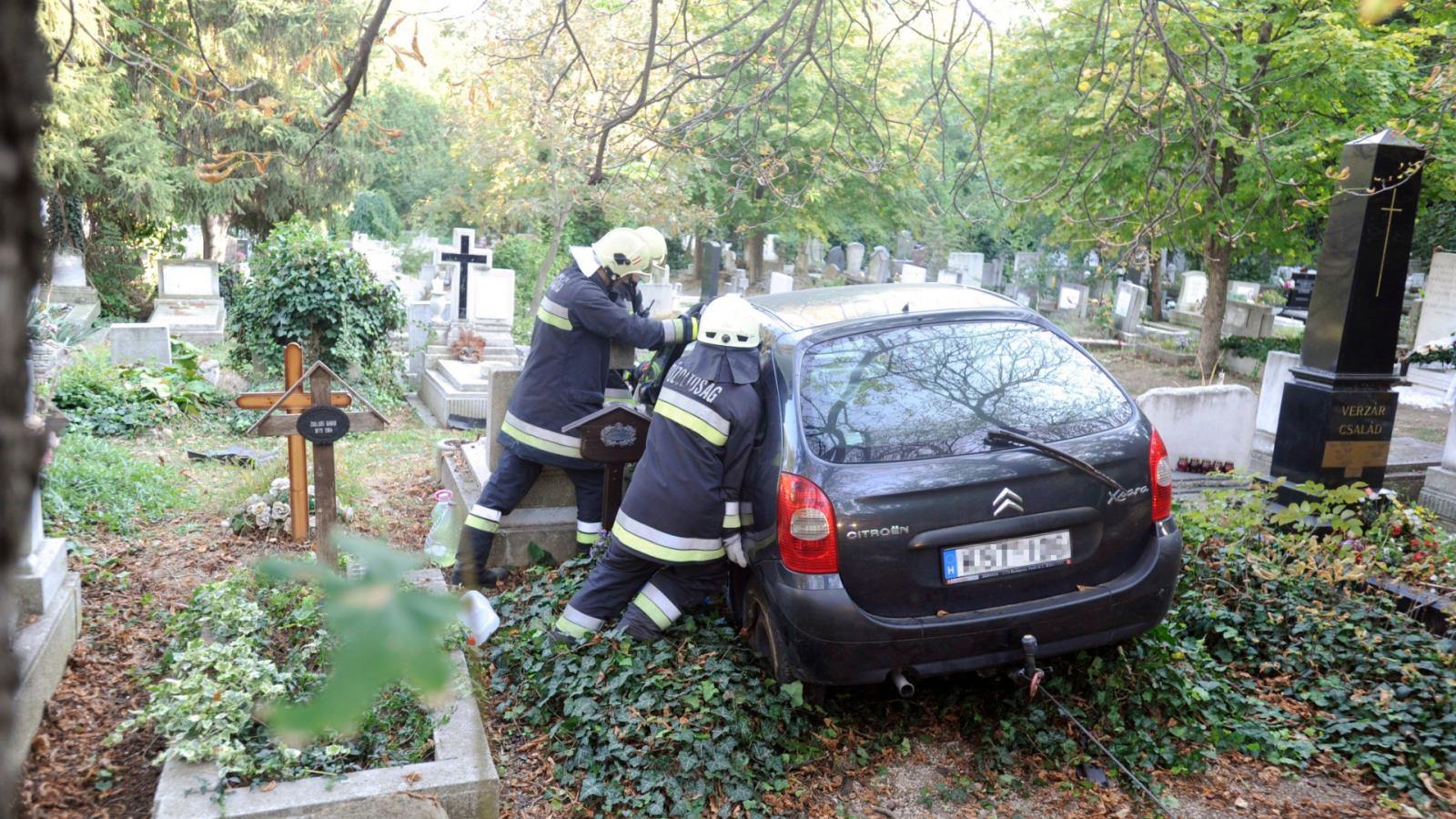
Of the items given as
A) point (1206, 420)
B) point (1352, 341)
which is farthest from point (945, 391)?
point (1206, 420)

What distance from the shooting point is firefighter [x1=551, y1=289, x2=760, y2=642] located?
4.23 m

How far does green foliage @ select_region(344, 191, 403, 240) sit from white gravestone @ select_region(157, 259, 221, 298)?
18096mm

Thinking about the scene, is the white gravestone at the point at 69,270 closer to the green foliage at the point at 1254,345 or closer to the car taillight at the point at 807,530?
the car taillight at the point at 807,530

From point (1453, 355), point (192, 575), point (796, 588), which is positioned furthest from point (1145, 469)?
point (1453, 355)

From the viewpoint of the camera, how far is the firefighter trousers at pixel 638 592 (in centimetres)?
439

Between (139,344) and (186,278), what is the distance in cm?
697

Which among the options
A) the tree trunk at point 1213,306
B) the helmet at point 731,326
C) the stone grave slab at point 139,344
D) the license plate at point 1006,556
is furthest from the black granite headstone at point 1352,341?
the stone grave slab at point 139,344

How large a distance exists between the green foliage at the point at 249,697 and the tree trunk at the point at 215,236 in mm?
18886

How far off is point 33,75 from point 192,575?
17.6 ft

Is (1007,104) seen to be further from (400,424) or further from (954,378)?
(954,378)

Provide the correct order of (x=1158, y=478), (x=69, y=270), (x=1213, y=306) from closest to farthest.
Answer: (x=1158, y=478), (x=1213, y=306), (x=69, y=270)

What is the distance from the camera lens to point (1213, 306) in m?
15.8

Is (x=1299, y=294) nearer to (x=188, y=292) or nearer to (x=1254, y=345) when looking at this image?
(x=1254, y=345)

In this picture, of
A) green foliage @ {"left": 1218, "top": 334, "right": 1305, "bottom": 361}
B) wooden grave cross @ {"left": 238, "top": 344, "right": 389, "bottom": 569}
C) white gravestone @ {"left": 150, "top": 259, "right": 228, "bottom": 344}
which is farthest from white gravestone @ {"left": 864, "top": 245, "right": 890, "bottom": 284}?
wooden grave cross @ {"left": 238, "top": 344, "right": 389, "bottom": 569}
